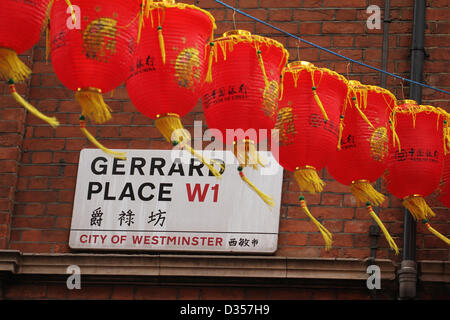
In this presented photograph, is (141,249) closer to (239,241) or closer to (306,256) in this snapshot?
(239,241)

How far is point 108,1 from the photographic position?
4.09 meters

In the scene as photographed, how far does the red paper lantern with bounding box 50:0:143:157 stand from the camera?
4.05m

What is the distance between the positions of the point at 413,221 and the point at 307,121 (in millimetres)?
1909

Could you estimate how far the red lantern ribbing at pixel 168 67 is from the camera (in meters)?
4.30

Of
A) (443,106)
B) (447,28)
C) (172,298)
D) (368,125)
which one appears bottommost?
(172,298)

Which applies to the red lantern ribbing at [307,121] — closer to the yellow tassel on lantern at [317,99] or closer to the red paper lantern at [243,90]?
the yellow tassel on lantern at [317,99]

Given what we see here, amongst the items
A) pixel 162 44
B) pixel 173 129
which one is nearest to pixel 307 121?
pixel 173 129

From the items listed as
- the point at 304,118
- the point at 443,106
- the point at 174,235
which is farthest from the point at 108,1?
the point at 443,106

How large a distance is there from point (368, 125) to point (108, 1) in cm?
164

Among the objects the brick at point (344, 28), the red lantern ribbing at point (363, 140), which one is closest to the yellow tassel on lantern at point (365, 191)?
the red lantern ribbing at point (363, 140)

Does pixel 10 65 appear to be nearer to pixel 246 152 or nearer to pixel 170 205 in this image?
pixel 246 152

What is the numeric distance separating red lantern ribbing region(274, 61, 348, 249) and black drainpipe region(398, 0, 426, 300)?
5.42 feet

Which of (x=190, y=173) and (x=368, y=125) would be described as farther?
(x=190, y=173)

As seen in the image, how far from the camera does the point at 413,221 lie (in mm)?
6340
